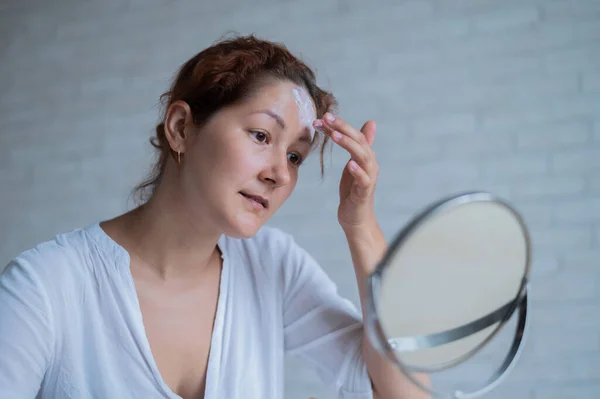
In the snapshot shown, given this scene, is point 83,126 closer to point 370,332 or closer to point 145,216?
point 145,216

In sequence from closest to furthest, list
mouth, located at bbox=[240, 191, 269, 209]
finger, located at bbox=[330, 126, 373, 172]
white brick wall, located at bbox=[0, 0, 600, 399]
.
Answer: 1. finger, located at bbox=[330, 126, 373, 172]
2. mouth, located at bbox=[240, 191, 269, 209]
3. white brick wall, located at bbox=[0, 0, 600, 399]

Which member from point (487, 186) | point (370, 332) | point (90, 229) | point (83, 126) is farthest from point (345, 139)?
point (83, 126)

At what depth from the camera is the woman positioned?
759 mm

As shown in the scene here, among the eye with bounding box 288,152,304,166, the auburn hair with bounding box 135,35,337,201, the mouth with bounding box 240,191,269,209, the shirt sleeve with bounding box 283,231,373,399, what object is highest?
the auburn hair with bounding box 135,35,337,201

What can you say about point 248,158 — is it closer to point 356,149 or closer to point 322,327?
point 356,149

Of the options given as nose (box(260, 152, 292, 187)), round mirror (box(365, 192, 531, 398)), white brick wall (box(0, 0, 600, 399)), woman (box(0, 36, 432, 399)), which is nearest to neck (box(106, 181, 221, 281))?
woman (box(0, 36, 432, 399))

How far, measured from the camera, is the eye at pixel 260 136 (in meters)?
0.78

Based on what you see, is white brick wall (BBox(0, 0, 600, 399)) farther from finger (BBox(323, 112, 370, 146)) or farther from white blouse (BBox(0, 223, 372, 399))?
finger (BBox(323, 112, 370, 146))

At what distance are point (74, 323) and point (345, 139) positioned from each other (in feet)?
1.36

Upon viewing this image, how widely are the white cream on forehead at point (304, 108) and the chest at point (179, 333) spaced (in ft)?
0.96

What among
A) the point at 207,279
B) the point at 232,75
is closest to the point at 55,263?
the point at 207,279

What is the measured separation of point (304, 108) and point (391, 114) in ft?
2.49

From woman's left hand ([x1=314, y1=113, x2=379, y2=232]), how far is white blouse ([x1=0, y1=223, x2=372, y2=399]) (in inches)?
7.2

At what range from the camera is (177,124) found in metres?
0.86
